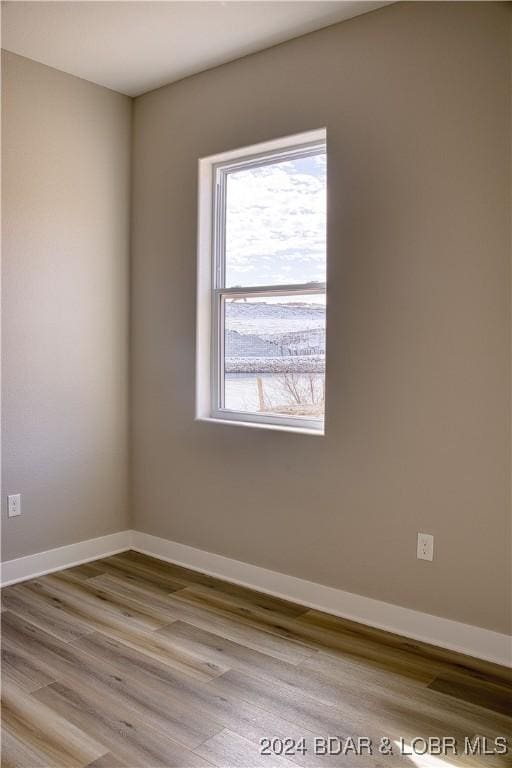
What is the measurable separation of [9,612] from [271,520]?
1.32 metres

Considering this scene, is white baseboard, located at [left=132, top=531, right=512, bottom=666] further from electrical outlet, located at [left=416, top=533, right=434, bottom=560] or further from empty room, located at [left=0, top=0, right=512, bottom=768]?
electrical outlet, located at [left=416, top=533, right=434, bottom=560]

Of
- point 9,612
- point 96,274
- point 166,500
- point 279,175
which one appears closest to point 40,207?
point 96,274

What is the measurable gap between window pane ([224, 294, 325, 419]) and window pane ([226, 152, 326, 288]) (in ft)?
0.45

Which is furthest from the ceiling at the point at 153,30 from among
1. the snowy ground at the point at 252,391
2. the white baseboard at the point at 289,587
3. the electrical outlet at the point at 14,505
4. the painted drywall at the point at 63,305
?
the white baseboard at the point at 289,587

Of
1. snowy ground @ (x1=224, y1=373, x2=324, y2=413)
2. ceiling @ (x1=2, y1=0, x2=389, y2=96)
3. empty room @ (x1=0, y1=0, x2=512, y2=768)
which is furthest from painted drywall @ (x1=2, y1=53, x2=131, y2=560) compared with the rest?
snowy ground @ (x1=224, y1=373, x2=324, y2=413)

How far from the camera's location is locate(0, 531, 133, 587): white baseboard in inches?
131

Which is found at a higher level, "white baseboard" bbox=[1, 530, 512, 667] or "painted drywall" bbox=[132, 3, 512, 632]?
"painted drywall" bbox=[132, 3, 512, 632]

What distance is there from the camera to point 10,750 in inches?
76.9

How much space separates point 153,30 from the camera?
2.99m

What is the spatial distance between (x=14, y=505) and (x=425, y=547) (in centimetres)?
211

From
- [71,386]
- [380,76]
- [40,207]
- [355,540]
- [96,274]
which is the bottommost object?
[355,540]

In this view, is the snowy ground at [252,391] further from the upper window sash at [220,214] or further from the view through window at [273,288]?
the upper window sash at [220,214]

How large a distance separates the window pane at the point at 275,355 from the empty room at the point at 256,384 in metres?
0.01

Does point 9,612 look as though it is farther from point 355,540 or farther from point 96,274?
point 96,274
